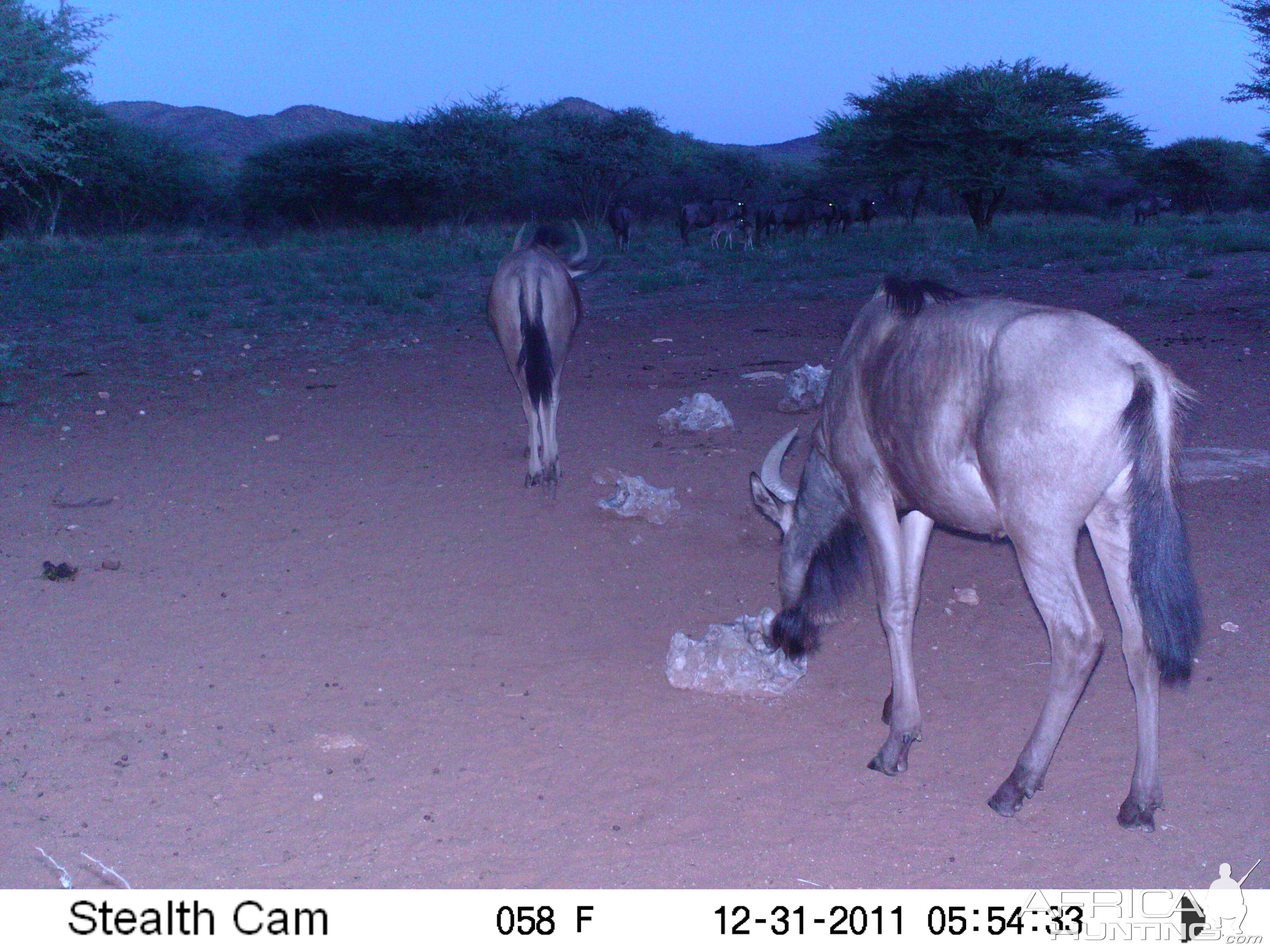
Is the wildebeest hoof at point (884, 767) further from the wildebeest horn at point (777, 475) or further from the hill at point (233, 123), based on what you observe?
the hill at point (233, 123)

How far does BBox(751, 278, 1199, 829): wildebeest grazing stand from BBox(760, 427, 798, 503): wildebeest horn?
10.3 inches

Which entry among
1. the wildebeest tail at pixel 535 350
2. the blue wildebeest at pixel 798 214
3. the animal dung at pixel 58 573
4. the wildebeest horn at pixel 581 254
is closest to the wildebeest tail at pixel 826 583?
the wildebeest tail at pixel 535 350

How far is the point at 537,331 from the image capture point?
22.7ft

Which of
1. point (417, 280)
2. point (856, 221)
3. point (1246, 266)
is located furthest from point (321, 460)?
point (856, 221)

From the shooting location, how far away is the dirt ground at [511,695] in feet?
10.7

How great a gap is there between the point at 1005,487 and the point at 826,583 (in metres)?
1.09

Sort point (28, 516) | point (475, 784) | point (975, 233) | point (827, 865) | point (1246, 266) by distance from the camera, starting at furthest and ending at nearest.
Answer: point (975, 233) < point (1246, 266) < point (28, 516) < point (475, 784) < point (827, 865)

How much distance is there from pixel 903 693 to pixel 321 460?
5.21 meters

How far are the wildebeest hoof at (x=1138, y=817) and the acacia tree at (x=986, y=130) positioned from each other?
24.3 meters

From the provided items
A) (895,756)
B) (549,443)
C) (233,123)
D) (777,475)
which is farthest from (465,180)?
(233,123)

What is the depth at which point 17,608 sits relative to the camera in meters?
5.03

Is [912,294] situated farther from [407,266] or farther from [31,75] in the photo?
[407,266]

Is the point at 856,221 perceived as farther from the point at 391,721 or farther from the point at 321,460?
the point at 391,721

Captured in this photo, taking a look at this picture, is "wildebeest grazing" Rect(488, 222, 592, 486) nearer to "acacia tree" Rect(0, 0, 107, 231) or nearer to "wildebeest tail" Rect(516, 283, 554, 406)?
"wildebeest tail" Rect(516, 283, 554, 406)
